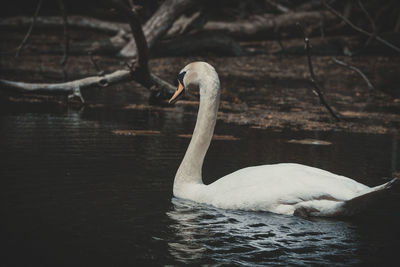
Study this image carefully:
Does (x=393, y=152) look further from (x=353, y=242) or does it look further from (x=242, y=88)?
(x=242, y=88)

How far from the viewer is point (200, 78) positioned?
21.5ft

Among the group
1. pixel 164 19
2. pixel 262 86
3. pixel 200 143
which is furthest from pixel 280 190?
pixel 164 19

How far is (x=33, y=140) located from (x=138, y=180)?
2.36m

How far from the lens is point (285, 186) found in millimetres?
5605

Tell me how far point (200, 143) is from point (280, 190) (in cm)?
125

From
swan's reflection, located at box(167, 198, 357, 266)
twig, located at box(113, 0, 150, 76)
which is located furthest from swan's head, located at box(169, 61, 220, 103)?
twig, located at box(113, 0, 150, 76)

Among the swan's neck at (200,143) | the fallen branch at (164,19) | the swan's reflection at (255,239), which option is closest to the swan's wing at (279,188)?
the swan's reflection at (255,239)

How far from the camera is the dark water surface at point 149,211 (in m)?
4.59

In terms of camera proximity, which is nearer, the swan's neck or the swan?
the swan

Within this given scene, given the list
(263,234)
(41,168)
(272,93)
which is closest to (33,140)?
(41,168)

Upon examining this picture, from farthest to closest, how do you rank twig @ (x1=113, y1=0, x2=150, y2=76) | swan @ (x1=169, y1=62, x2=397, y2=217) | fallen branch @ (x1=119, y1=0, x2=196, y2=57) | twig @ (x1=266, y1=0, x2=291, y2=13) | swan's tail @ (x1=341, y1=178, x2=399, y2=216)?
twig @ (x1=266, y1=0, x2=291, y2=13) < fallen branch @ (x1=119, y1=0, x2=196, y2=57) < twig @ (x1=113, y1=0, x2=150, y2=76) < swan @ (x1=169, y1=62, x2=397, y2=217) < swan's tail @ (x1=341, y1=178, x2=399, y2=216)

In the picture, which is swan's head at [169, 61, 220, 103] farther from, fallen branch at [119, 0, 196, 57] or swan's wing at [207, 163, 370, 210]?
fallen branch at [119, 0, 196, 57]

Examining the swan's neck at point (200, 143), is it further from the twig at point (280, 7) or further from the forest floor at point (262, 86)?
the twig at point (280, 7)

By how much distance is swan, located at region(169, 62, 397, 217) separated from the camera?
5461mm
